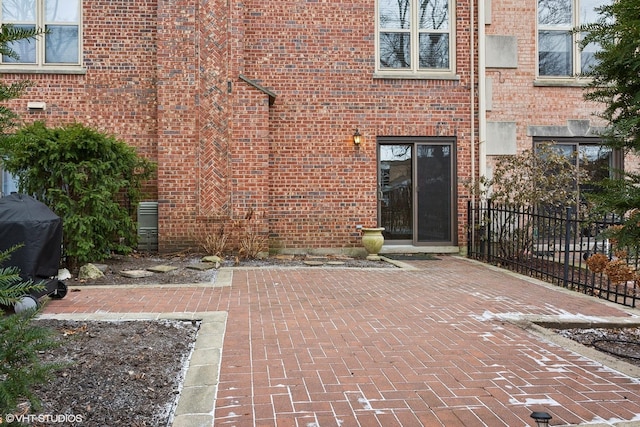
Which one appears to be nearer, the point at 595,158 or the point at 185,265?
the point at 185,265

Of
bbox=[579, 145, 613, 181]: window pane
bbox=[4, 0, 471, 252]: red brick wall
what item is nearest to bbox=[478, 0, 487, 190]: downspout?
bbox=[4, 0, 471, 252]: red brick wall

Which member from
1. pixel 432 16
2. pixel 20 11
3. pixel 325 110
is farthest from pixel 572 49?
pixel 20 11

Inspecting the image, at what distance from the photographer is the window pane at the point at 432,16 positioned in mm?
10914

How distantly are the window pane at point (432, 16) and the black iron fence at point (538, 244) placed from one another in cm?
405

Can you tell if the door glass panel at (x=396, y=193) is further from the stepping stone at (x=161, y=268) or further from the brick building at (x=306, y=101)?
the stepping stone at (x=161, y=268)

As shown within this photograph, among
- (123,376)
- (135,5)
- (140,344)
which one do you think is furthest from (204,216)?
(123,376)

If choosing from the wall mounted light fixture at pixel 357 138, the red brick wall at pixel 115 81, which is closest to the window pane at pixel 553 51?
the wall mounted light fixture at pixel 357 138

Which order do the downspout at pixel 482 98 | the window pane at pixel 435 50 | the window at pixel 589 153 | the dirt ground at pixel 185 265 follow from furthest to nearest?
1. the window at pixel 589 153
2. the window pane at pixel 435 50
3. the downspout at pixel 482 98
4. the dirt ground at pixel 185 265

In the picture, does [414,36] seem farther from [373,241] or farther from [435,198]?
[373,241]

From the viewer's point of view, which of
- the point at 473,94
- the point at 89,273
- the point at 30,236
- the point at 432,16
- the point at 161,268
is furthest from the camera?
the point at 432,16

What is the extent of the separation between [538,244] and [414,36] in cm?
528

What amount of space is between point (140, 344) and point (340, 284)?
340 cm

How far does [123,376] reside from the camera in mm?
3387

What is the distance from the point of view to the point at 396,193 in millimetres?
10938
